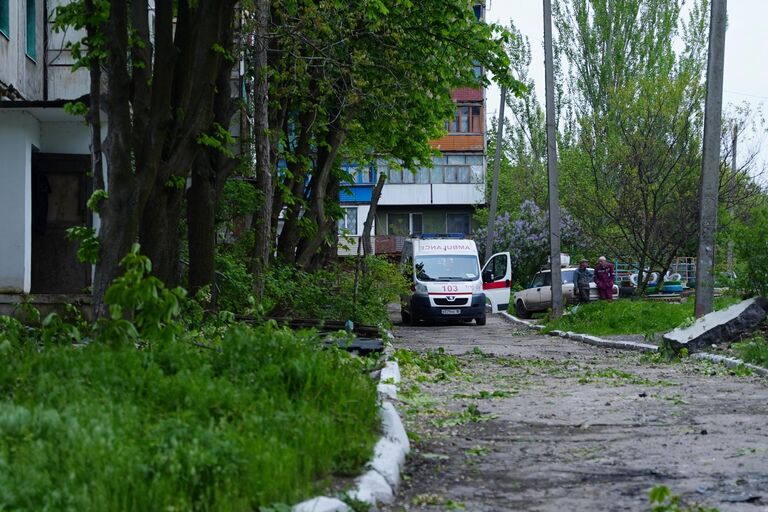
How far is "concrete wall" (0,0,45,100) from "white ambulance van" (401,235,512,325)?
14.6 m

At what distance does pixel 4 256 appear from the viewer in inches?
742

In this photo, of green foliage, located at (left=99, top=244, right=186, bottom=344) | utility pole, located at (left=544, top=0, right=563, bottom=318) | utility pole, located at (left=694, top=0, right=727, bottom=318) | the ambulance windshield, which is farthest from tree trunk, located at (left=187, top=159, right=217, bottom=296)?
the ambulance windshield

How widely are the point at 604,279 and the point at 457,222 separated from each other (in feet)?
120

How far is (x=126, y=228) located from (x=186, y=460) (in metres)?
6.79

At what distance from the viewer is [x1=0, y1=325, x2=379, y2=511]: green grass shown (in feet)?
16.6

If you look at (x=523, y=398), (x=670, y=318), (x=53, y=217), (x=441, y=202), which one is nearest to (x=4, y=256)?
(x=53, y=217)

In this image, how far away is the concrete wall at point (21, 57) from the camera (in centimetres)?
2017

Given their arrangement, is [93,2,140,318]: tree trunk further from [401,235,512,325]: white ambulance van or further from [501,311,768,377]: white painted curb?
[401,235,512,325]: white ambulance van

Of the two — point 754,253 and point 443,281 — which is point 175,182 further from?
point 443,281

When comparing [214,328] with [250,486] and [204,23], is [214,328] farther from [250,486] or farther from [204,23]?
[250,486]

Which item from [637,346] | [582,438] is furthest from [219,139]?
[582,438]

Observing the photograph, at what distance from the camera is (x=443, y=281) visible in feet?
119

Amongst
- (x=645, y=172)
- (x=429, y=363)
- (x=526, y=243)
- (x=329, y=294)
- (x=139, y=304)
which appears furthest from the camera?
(x=526, y=243)

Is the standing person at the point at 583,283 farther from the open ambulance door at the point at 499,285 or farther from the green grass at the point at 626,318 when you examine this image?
the open ambulance door at the point at 499,285
